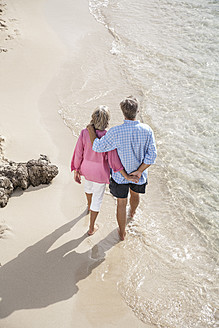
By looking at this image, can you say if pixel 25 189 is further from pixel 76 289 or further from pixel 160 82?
pixel 160 82

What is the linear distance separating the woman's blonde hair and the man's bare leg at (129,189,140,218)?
105 cm

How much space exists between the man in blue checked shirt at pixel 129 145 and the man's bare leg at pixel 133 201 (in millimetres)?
377

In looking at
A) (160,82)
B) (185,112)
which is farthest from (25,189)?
(160,82)

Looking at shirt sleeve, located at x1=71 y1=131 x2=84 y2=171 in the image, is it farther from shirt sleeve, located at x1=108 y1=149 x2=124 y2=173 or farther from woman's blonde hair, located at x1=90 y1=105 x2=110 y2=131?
shirt sleeve, located at x1=108 y1=149 x2=124 y2=173

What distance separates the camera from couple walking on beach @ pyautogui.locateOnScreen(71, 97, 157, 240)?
374 cm

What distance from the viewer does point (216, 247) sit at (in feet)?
15.0

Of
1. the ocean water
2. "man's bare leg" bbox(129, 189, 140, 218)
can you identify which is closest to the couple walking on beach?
"man's bare leg" bbox(129, 189, 140, 218)

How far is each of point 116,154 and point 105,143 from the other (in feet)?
0.71

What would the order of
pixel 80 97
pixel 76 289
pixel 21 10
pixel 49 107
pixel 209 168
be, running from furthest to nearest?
pixel 21 10 < pixel 80 97 < pixel 49 107 < pixel 209 168 < pixel 76 289

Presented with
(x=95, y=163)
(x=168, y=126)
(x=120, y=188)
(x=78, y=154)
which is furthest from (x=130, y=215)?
(x=168, y=126)

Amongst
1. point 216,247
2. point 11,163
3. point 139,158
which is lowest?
point 216,247

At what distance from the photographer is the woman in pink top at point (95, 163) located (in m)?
3.82

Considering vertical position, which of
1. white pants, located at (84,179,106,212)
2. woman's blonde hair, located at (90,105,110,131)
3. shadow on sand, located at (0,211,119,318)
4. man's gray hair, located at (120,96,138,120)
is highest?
man's gray hair, located at (120,96,138,120)

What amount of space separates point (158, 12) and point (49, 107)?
7.00m
